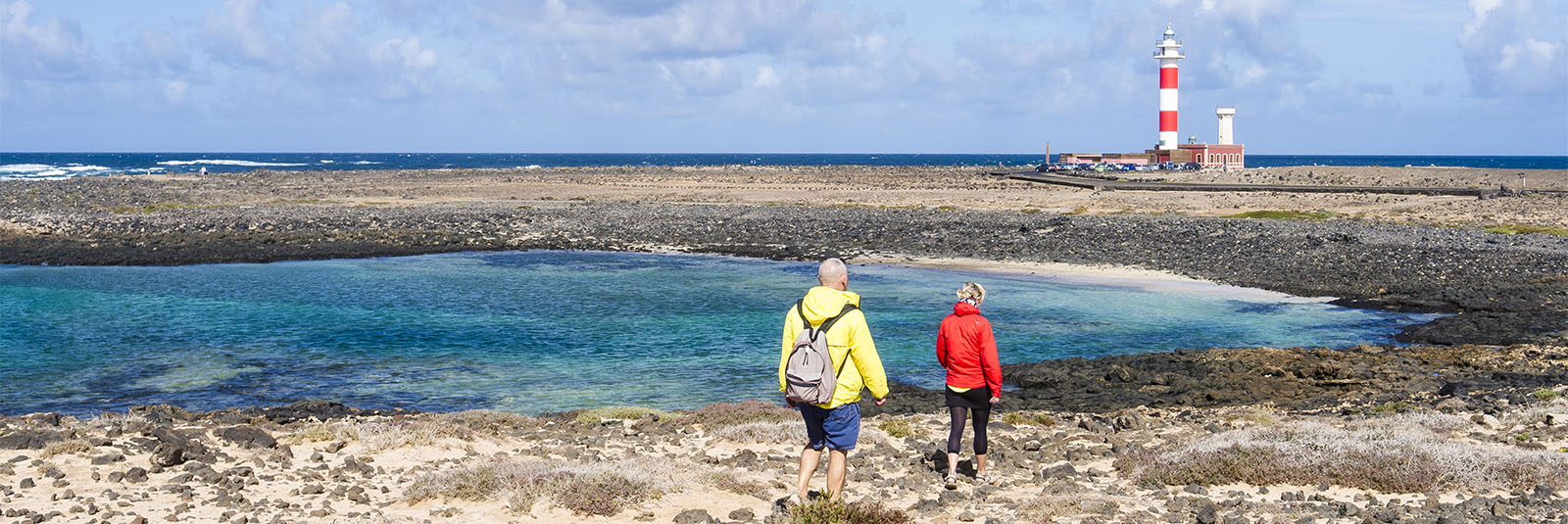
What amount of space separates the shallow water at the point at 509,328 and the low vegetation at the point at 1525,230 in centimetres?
1503

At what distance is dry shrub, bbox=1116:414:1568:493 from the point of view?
920cm

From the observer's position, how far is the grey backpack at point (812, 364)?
7871 mm

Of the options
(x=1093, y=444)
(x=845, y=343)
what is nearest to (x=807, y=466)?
(x=845, y=343)

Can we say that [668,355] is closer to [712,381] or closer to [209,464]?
[712,381]

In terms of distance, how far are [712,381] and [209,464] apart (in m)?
8.41

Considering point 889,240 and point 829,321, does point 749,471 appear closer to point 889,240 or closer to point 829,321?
point 829,321

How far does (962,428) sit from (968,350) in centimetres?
71

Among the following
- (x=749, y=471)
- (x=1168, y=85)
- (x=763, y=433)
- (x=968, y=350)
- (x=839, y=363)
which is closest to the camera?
(x=839, y=363)

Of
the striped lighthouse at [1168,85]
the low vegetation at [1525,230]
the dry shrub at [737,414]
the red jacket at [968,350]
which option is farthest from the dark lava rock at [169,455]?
the striped lighthouse at [1168,85]

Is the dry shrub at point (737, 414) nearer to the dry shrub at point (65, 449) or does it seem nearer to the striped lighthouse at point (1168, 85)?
the dry shrub at point (65, 449)

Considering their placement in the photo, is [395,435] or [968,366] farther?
[395,435]

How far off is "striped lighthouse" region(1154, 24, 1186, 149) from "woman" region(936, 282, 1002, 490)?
3523 inches

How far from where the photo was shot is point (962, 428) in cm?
982

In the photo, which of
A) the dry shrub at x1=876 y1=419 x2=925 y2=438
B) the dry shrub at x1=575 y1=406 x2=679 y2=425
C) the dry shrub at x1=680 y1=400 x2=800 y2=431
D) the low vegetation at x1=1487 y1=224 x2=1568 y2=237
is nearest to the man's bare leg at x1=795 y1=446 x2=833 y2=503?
the dry shrub at x1=876 y1=419 x2=925 y2=438
